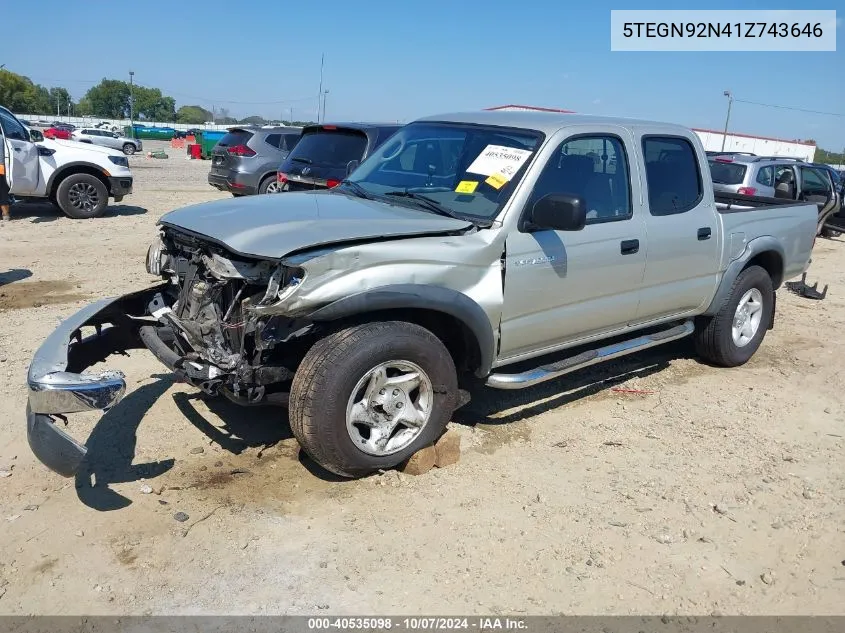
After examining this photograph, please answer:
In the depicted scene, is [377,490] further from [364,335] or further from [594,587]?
[594,587]

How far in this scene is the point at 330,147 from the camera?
970 cm

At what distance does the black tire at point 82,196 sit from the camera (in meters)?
12.1

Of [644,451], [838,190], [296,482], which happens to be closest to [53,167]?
[296,482]

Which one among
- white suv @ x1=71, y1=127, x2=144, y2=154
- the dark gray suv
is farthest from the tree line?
the dark gray suv

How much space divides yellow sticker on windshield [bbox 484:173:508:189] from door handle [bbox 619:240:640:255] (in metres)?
0.96

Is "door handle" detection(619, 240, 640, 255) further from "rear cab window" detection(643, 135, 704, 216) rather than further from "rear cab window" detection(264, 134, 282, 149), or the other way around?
"rear cab window" detection(264, 134, 282, 149)

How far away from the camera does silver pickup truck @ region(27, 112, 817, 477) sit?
11.1ft

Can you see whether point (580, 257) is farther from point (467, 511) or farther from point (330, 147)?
point (330, 147)

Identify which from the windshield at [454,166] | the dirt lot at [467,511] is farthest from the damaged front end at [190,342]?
the windshield at [454,166]

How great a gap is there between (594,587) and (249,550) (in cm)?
154

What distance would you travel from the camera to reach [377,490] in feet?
12.3

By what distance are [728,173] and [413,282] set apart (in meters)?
11.4

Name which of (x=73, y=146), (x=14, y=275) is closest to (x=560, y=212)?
(x=14, y=275)

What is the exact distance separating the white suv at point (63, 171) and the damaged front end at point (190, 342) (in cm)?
857
